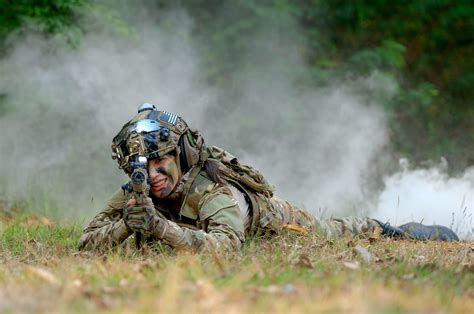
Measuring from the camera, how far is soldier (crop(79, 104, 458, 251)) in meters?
5.46

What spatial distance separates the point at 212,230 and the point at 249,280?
1.73 metres

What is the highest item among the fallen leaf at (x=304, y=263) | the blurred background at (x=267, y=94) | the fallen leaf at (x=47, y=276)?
the blurred background at (x=267, y=94)

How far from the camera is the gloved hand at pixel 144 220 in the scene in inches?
211

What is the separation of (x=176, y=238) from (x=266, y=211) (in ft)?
3.64

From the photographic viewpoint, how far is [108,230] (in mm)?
5953

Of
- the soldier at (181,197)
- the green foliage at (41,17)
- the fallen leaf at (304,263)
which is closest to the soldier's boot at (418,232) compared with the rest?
the soldier at (181,197)

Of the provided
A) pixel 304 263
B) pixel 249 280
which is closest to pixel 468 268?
pixel 304 263

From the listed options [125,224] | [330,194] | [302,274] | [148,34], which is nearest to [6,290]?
[302,274]

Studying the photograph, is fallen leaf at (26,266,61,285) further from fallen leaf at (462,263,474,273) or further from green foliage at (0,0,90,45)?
green foliage at (0,0,90,45)

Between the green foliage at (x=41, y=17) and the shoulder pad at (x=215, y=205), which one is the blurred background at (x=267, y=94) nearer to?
the green foliage at (x=41, y=17)

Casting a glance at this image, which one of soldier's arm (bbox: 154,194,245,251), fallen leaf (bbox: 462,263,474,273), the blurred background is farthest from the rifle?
the blurred background

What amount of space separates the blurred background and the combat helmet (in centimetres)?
228

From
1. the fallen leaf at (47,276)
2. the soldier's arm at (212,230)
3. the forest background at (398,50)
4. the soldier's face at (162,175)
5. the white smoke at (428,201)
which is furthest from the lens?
the forest background at (398,50)

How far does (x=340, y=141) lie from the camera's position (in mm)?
11812
